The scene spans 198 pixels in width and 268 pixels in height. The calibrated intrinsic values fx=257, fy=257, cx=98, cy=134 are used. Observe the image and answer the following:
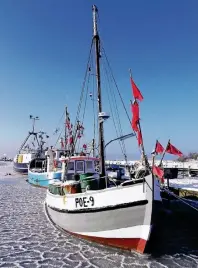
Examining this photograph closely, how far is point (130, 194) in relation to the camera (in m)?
9.61

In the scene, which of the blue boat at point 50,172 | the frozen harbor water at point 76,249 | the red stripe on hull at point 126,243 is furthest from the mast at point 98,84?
the blue boat at point 50,172

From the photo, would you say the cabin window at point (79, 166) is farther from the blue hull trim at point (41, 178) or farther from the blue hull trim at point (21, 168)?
the blue hull trim at point (21, 168)

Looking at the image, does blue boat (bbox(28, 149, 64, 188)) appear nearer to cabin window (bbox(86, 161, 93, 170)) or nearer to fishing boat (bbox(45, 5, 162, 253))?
cabin window (bbox(86, 161, 93, 170))

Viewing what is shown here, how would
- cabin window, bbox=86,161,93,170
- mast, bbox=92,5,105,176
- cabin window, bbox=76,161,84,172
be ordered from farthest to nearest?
cabin window, bbox=86,161,93,170, cabin window, bbox=76,161,84,172, mast, bbox=92,5,105,176

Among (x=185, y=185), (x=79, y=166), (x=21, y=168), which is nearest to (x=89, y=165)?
(x=79, y=166)

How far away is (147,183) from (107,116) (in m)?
5.04

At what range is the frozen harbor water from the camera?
9.16 m

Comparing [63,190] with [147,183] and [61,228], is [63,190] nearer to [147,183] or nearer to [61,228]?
[61,228]

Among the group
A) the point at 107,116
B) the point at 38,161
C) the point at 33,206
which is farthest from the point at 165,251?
the point at 38,161

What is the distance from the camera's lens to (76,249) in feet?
34.4

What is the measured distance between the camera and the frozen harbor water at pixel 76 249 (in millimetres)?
9156

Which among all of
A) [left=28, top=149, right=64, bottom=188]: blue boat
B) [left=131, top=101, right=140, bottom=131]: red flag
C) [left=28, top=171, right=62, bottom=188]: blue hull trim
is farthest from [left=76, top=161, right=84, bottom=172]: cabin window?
[left=131, top=101, right=140, bottom=131]: red flag

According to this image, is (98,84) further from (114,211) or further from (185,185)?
(185,185)

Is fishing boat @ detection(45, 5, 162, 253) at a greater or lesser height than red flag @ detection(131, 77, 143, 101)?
lesser
